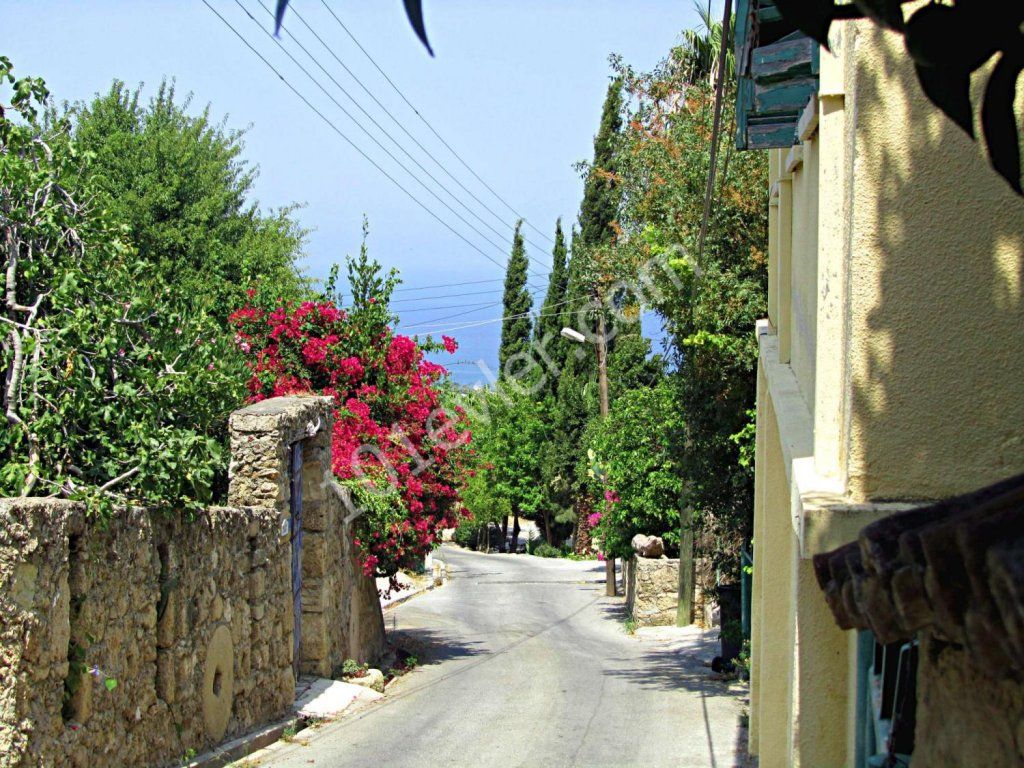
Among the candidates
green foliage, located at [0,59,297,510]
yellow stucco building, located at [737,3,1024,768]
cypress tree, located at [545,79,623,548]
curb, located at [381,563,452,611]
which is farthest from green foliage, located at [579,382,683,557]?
yellow stucco building, located at [737,3,1024,768]

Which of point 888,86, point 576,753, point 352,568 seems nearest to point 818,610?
point 888,86

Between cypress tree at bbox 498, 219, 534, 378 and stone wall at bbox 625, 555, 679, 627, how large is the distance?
29.8 metres

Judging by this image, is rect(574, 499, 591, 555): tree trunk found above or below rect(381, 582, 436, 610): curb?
above

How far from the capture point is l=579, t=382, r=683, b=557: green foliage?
23.5 meters

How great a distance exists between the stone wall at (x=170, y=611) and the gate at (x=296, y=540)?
0.42 ft

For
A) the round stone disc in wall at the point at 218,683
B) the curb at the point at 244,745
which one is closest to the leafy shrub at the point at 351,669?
the curb at the point at 244,745

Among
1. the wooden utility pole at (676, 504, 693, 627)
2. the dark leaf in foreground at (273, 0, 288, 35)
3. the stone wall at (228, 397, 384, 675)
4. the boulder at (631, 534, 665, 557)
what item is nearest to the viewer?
the dark leaf in foreground at (273, 0, 288, 35)

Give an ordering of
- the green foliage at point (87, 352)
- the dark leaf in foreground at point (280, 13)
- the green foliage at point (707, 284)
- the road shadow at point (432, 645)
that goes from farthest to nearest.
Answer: the road shadow at point (432, 645) → the green foliage at point (707, 284) → the green foliage at point (87, 352) → the dark leaf in foreground at point (280, 13)

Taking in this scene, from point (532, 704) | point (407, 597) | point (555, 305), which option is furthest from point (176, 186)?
point (555, 305)

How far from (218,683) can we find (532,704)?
455 cm

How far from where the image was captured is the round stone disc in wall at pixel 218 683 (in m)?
9.93

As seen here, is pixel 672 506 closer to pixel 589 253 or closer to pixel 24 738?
pixel 589 253

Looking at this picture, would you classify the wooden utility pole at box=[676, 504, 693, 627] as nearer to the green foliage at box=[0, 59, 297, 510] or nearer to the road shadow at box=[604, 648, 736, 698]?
the road shadow at box=[604, 648, 736, 698]

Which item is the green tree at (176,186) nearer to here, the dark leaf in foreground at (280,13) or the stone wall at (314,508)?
the stone wall at (314,508)
